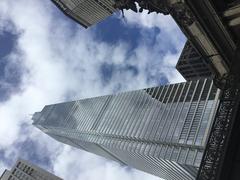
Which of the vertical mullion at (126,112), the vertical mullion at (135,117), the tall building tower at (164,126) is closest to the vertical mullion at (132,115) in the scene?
the tall building tower at (164,126)

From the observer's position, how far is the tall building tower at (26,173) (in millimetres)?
136825

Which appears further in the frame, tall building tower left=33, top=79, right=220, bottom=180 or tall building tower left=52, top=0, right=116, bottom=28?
tall building tower left=52, top=0, right=116, bottom=28

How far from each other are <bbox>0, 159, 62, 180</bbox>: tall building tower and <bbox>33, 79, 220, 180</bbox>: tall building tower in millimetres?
29354

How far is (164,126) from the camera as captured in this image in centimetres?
13112

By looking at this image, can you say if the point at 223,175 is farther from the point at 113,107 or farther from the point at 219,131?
the point at 113,107

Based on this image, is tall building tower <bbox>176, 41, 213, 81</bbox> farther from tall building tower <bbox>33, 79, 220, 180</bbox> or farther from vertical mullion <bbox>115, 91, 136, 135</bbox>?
vertical mullion <bbox>115, 91, 136, 135</bbox>

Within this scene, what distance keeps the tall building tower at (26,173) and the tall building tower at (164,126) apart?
29.4 meters

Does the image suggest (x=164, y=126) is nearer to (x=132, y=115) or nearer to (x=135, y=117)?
(x=135, y=117)

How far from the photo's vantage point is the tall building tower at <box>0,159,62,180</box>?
137m

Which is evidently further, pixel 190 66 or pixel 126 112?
pixel 126 112

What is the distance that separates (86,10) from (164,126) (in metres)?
67.1

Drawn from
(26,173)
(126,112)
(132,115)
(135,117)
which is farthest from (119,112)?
(26,173)

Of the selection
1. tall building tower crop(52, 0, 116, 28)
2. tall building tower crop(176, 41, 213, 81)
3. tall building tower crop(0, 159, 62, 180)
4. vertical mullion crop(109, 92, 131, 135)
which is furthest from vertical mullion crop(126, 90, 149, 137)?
tall building tower crop(52, 0, 116, 28)

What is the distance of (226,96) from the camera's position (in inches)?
714
